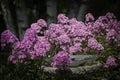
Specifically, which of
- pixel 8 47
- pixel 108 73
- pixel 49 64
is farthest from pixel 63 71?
pixel 8 47

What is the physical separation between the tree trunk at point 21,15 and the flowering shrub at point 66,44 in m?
1.06

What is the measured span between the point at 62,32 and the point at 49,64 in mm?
671

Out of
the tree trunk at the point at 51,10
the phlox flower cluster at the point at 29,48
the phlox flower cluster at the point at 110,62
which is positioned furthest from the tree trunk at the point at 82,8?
the phlox flower cluster at the point at 110,62

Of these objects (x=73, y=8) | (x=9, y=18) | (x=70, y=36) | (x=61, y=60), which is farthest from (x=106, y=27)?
(x=9, y=18)

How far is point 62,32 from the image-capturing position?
726 centimetres

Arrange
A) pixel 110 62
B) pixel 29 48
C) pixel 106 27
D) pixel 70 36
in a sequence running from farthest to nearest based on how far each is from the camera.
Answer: pixel 106 27 < pixel 70 36 < pixel 29 48 < pixel 110 62

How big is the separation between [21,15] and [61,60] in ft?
8.32

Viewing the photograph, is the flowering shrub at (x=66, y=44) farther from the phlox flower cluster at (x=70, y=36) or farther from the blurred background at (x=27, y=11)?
the blurred background at (x=27, y=11)

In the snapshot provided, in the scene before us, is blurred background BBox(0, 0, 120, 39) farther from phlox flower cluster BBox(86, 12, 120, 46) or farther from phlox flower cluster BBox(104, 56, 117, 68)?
phlox flower cluster BBox(104, 56, 117, 68)

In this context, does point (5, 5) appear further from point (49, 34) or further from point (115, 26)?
point (115, 26)

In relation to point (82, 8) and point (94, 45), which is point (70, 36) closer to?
point (94, 45)

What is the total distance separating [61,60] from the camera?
6.43 metres

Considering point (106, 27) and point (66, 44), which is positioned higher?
point (106, 27)

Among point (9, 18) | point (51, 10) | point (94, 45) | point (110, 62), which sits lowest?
point (110, 62)
